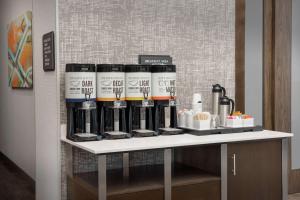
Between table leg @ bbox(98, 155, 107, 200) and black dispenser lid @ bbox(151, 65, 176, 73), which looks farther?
black dispenser lid @ bbox(151, 65, 176, 73)

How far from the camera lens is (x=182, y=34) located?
251 cm

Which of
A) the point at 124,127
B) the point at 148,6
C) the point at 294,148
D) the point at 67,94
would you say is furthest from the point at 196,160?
the point at 294,148

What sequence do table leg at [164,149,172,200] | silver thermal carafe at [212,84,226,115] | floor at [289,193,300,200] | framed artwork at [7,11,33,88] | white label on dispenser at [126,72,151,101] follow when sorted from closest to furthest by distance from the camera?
table leg at [164,149,172,200] → white label on dispenser at [126,72,151,101] → silver thermal carafe at [212,84,226,115] → floor at [289,193,300,200] → framed artwork at [7,11,33,88]

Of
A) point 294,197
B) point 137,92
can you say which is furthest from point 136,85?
point 294,197

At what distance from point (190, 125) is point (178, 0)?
2.49 feet

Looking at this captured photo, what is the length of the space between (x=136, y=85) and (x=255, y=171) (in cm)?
74

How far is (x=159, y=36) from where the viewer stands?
8.02ft

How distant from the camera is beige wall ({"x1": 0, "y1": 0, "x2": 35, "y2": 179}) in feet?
11.9

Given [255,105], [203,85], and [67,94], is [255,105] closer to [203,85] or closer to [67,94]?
[203,85]

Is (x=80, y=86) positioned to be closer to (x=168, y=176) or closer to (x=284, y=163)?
(x=168, y=176)

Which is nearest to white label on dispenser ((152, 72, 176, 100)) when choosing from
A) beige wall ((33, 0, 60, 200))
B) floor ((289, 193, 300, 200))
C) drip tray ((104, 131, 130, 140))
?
drip tray ((104, 131, 130, 140))

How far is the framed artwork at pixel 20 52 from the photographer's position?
3477 mm

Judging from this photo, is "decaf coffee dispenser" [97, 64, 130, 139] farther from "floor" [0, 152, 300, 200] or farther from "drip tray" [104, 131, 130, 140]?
"floor" [0, 152, 300, 200]

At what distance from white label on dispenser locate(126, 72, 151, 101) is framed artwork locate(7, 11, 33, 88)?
61.3 inches
